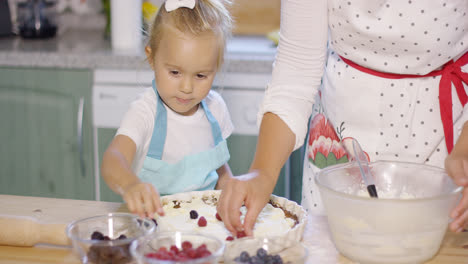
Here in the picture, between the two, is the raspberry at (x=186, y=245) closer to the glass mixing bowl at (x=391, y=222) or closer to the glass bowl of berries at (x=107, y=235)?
the glass bowl of berries at (x=107, y=235)

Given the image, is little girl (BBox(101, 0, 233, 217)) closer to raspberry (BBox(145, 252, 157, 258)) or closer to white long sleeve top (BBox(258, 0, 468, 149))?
white long sleeve top (BBox(258, 0, 468, 149))

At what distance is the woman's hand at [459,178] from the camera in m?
0.90

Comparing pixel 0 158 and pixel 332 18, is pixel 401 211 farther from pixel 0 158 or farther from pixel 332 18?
pixel 0 158

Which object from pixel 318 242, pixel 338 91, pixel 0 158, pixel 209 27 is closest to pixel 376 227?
pixel 318 242

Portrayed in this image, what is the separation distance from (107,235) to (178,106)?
623 mm

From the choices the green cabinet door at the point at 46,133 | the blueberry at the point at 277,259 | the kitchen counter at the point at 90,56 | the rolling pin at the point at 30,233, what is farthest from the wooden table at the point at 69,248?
the green cabinet door at the point at 46,133

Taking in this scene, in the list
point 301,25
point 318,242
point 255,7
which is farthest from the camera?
point 255,7

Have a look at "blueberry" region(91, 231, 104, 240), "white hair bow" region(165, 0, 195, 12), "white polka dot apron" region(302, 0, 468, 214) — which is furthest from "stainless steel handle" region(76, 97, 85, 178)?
"blueberry" region(91, 231, 104, 240)

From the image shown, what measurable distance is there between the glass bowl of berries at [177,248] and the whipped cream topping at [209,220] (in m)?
0.13

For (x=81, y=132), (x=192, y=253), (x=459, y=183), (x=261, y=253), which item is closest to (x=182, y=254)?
(x=192, y=253)

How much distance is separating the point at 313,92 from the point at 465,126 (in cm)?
32

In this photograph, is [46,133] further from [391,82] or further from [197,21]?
[391,82]

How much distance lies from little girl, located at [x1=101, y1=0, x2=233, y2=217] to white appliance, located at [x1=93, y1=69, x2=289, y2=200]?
0.59 metres

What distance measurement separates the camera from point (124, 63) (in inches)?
88.7
